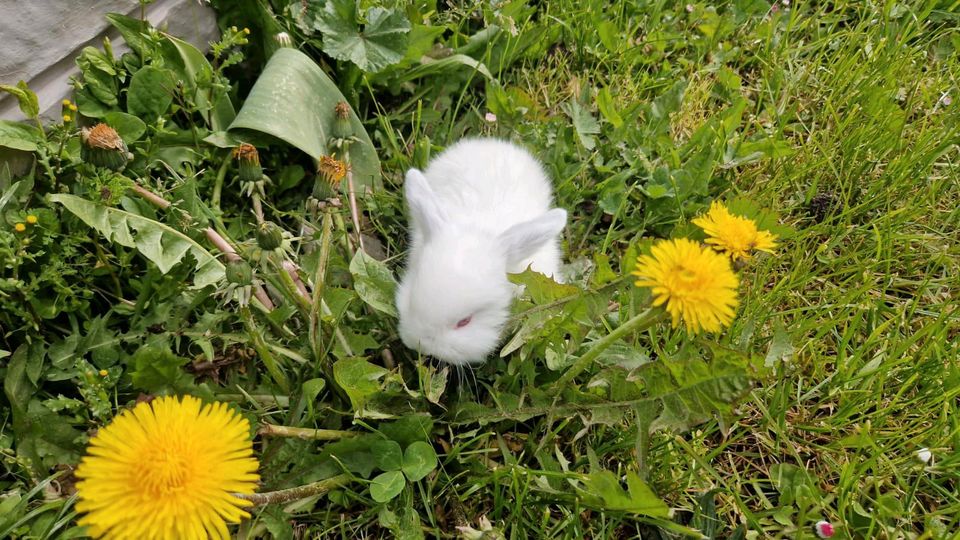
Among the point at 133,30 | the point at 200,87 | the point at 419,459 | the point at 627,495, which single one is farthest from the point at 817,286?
the point at 133,30

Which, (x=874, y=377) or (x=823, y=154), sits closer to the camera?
(x=874, y=377)

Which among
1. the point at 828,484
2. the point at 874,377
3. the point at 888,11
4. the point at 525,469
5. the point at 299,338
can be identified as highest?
the point at 888,11

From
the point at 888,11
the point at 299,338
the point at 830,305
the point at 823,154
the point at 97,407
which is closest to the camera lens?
the point at 97,407

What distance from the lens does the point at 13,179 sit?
78.6 inches

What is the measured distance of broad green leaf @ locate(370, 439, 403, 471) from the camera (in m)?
1.76

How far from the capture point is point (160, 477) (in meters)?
1.14

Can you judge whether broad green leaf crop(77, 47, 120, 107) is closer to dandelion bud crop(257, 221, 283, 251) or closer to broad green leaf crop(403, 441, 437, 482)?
dandelion bud crop(257, 221, 283, 251)

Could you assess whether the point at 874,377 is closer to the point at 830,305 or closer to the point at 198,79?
the point at 830,305

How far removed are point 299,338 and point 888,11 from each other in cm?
320

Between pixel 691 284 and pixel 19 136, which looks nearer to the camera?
pixel 691 284

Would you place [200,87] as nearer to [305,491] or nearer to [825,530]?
[305,491]

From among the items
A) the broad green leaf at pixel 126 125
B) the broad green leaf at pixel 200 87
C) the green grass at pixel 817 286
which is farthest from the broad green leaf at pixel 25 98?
the green grass at pixel 817 286

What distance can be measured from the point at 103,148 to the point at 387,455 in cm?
111

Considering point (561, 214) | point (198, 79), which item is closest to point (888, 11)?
point (561, 214)
